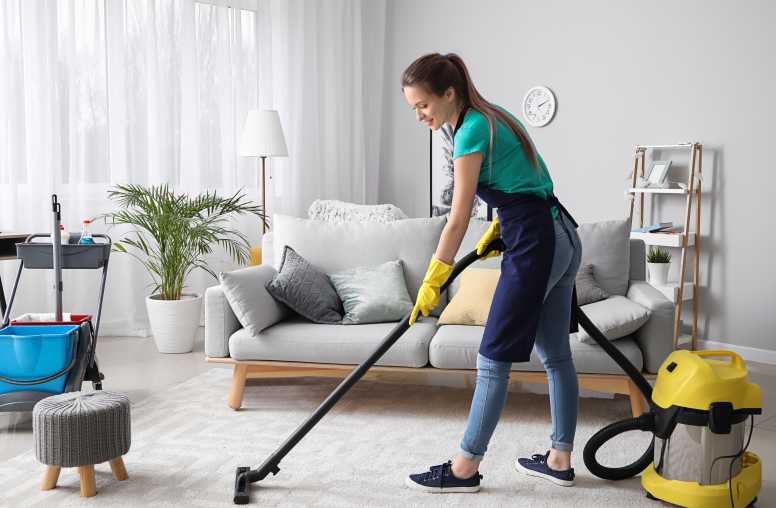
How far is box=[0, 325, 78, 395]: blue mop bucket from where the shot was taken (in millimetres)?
2311

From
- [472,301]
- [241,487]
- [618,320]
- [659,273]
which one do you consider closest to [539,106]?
[659,273]

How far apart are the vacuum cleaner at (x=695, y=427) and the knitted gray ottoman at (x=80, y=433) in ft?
1.31

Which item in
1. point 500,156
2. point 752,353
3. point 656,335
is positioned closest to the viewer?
point 500,156

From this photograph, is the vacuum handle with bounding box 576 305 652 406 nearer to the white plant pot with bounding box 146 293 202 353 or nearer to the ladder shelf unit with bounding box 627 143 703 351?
the ladder shelf unit with bounding box 627 143 703 351

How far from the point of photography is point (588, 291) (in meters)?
2.72

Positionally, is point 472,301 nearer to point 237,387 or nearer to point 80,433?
point 237,387

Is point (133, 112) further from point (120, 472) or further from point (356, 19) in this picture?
point (120, 472)


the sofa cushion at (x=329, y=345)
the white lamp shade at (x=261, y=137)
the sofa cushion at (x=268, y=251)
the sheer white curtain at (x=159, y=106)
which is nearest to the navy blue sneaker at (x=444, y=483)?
the sofa cushion at (x=329, y=345)

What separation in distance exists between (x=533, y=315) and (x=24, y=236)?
2412 mm

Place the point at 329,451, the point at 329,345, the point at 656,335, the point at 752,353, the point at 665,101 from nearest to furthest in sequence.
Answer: the point at 329,451, the point at 656,335, the point at 329,345, the point at 752,353, the point at 665,101

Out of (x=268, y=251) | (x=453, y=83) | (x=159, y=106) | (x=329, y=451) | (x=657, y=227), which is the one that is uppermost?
(x=159, y=106)

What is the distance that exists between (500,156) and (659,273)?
2468 mm

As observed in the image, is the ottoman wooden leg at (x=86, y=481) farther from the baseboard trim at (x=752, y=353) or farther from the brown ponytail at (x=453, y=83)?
the baseboard trim at (x=752, y=353)

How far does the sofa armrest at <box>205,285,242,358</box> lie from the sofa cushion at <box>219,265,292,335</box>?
4cm
